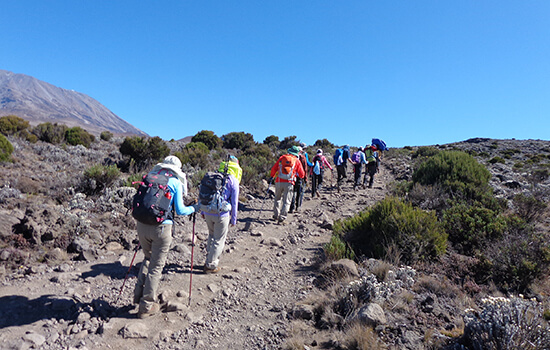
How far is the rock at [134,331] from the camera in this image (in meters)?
3.14

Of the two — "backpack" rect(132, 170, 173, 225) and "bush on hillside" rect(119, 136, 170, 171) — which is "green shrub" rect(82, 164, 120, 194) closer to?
"bush on hillside" rect(119, 136, 170, 171)

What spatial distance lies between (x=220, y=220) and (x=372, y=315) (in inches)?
102

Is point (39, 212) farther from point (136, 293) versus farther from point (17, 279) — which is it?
point (136, 293)

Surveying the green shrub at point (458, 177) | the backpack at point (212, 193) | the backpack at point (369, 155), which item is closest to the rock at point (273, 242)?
the backpack at point (212, 193)

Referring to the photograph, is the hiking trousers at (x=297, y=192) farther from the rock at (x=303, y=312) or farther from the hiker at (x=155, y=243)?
the hiker at (x=155, y=243)

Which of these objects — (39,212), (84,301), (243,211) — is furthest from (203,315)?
(243,211)

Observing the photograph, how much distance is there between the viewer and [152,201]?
334 centimetres

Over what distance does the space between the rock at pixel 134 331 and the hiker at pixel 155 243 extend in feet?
0.84

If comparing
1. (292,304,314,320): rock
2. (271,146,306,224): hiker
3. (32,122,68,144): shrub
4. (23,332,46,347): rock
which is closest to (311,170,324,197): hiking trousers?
(271,146,306,224): hiker

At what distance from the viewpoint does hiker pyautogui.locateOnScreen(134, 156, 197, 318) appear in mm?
3502

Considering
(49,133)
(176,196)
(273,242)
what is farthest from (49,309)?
(49,133)

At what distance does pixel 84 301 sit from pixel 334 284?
3316mm

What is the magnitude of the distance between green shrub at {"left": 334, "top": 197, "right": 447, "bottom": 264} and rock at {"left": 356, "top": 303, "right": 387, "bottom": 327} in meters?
1.78

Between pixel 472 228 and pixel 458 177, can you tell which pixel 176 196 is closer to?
pixel 472 228
